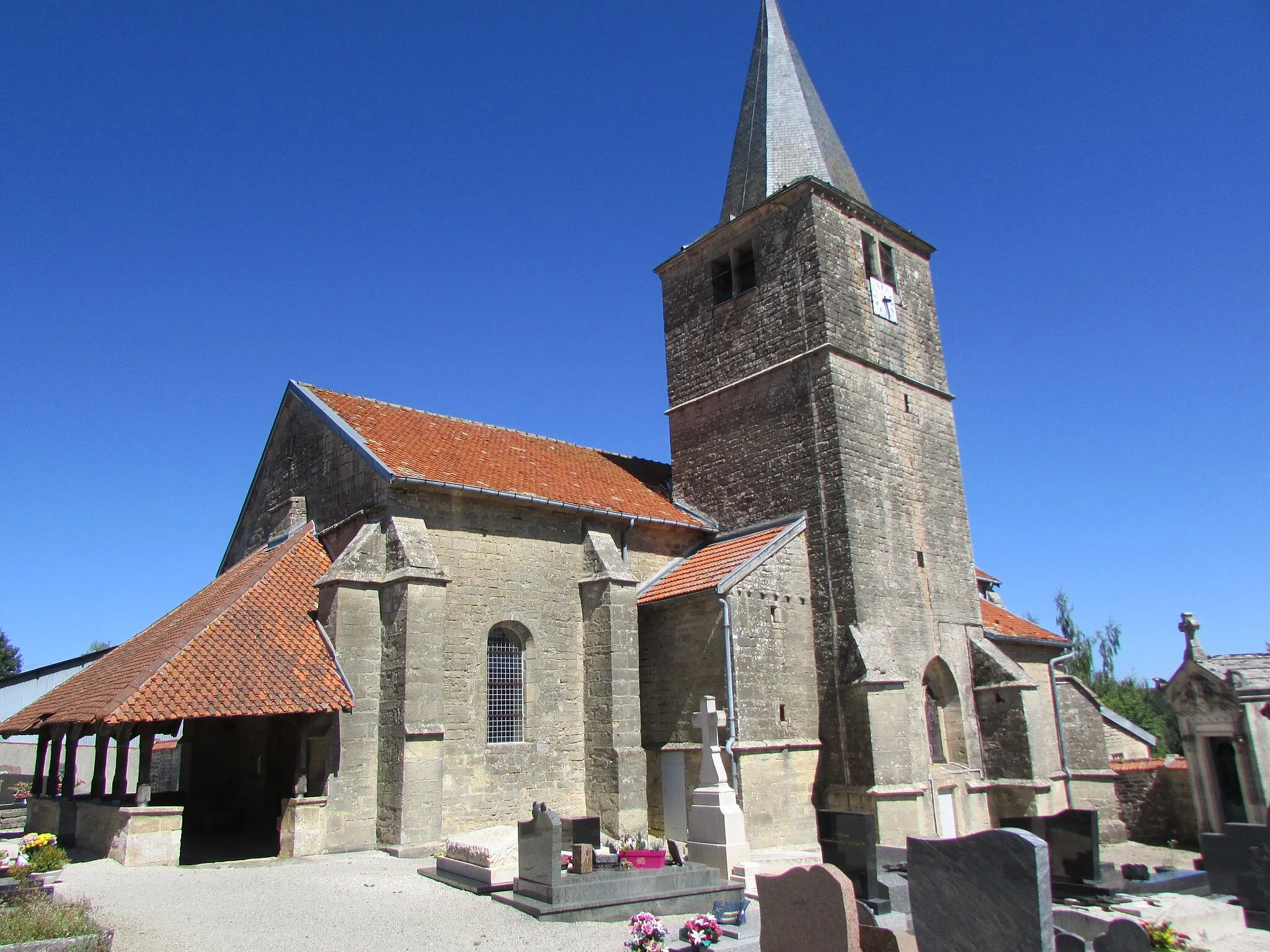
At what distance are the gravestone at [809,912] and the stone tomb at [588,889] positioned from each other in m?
3.20

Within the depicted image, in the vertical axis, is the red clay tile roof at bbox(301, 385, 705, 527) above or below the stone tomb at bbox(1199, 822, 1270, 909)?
above

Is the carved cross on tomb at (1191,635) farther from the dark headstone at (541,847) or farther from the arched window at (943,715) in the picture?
the dark headstone at (541,847)

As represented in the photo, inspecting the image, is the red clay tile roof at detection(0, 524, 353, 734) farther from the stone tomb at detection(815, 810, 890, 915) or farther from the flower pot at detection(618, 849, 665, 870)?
the stone tomb at detection(815, 810, 890, 915)

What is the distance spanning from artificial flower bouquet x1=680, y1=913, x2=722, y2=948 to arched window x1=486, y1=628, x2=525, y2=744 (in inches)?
288

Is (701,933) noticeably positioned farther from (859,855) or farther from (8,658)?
(8,658)

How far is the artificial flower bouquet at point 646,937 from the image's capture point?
770 centimetres

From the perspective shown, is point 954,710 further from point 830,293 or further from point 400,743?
point 400,743

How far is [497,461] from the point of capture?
17703mm

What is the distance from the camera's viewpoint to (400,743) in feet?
43.9

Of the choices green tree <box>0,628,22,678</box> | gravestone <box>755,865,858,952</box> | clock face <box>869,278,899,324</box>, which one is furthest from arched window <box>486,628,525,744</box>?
green tree <box>0,628,22,678</box>

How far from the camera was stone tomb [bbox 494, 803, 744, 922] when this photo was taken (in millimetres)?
9688

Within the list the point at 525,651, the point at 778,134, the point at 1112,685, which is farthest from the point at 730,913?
the point at 1112,685

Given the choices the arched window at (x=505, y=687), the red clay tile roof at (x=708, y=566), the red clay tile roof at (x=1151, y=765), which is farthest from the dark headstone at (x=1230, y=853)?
the arched window at (x=505, y=687)

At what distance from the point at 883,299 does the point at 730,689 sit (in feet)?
32.7
